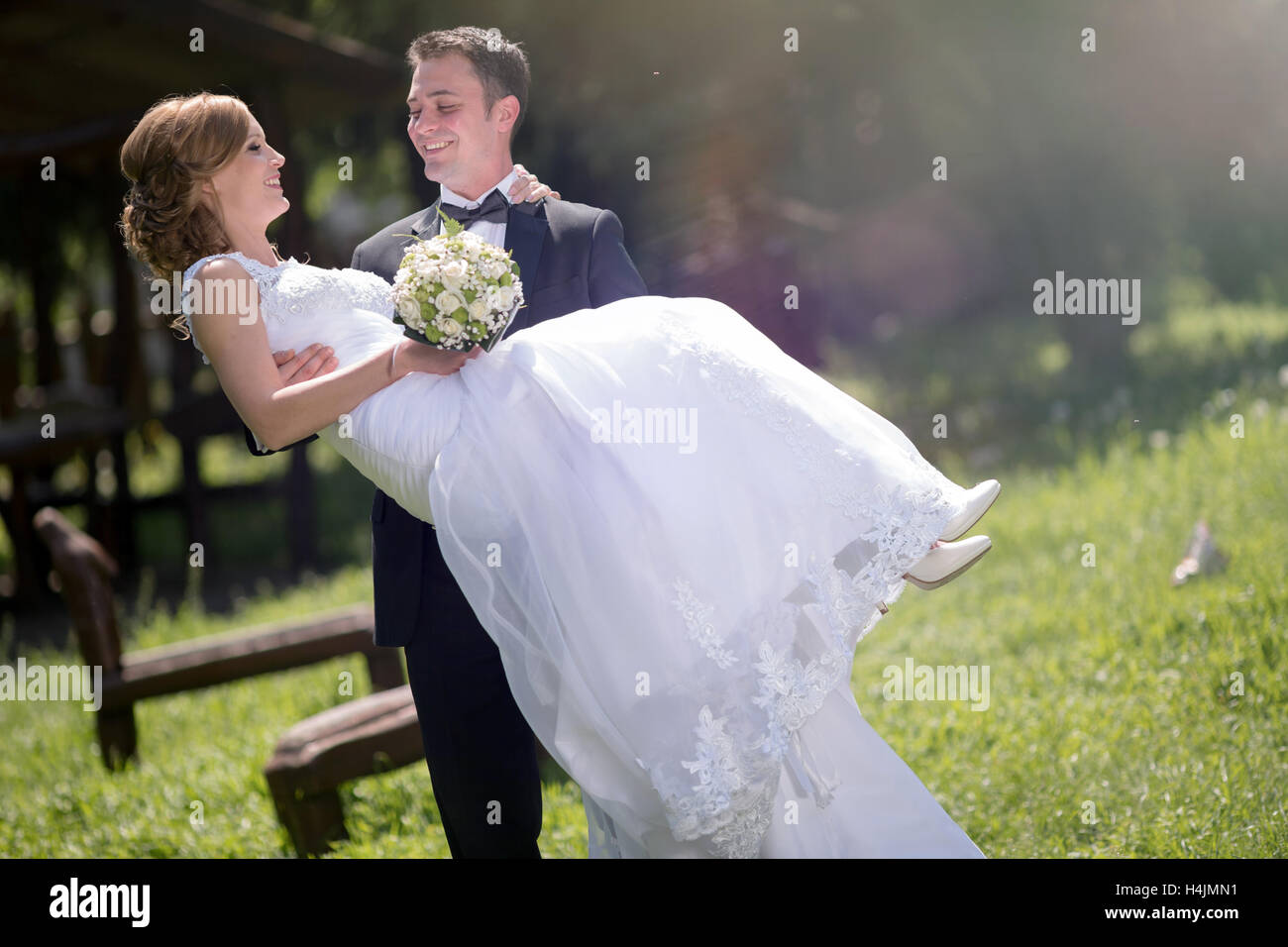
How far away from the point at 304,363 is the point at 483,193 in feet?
2.39

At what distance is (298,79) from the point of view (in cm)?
943

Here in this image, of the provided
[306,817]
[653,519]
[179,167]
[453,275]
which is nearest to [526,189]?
[453,275]

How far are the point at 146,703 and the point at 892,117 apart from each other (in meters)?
9.51

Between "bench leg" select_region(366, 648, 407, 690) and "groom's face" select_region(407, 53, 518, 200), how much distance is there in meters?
3.35

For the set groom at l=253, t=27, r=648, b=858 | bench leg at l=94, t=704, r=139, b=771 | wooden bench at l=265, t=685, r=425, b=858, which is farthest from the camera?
bench leg at l=94, t=704, r=139, b=771

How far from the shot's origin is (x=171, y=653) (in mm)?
5984

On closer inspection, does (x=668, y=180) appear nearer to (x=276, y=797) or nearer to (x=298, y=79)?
(x=298, y=79)

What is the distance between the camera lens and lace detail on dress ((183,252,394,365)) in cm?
314

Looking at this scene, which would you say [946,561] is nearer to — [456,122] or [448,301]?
[448,301]

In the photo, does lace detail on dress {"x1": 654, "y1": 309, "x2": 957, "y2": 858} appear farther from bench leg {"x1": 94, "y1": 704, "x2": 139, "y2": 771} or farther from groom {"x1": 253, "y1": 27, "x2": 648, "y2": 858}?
bench leg {"x1": 94, "y1": 704, "x2": 139, "y2": 771}

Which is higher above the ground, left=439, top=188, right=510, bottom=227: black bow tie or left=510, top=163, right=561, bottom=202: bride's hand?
left=510, top=163, right=561, bottom=202: bride's hand

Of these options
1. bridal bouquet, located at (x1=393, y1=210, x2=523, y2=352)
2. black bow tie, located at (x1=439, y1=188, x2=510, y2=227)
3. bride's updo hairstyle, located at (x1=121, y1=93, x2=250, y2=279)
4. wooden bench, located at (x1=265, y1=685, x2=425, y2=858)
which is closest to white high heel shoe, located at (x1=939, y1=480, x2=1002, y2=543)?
bridal bouquet, located at (x1=393, y1=210, x2=523, y2=352)

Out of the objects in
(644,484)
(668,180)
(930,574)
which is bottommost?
(930,574)
